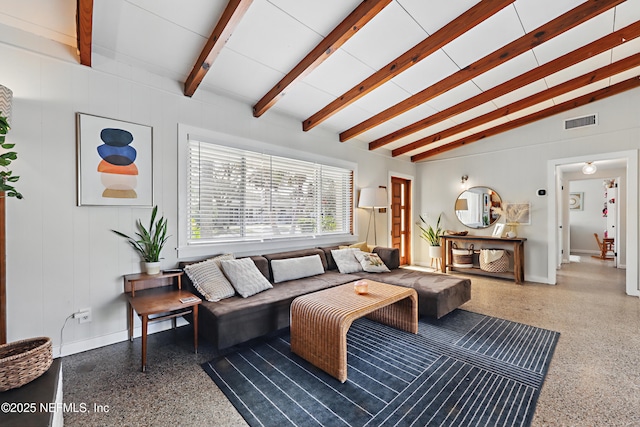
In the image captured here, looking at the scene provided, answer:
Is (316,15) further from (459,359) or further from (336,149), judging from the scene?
(459,359)

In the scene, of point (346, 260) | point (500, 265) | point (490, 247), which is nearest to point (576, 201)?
point (490, 247)

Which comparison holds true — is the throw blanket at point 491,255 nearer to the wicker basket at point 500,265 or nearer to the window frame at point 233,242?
the wicker basket at point 500,265

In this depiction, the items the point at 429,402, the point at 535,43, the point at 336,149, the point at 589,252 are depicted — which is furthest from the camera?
the point at 589,252

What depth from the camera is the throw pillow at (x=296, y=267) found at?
342cm

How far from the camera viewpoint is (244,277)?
290 cm

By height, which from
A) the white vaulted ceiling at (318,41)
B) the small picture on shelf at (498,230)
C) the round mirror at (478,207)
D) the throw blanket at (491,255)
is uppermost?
the white vaulted ceiling at (318,41)

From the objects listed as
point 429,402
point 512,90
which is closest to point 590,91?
point 512,90

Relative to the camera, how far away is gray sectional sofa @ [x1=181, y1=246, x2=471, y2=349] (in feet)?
7.83

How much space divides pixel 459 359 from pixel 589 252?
30.2 feet

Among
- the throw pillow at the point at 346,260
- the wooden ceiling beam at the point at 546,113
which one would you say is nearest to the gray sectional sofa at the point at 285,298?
the throw pillow at the point at 346,260

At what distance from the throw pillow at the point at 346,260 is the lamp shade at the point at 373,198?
37.3 inches

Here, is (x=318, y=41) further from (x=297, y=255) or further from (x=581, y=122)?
(x=581, y=122)

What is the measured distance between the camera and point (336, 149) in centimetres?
482

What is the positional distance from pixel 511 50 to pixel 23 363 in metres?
4.60
